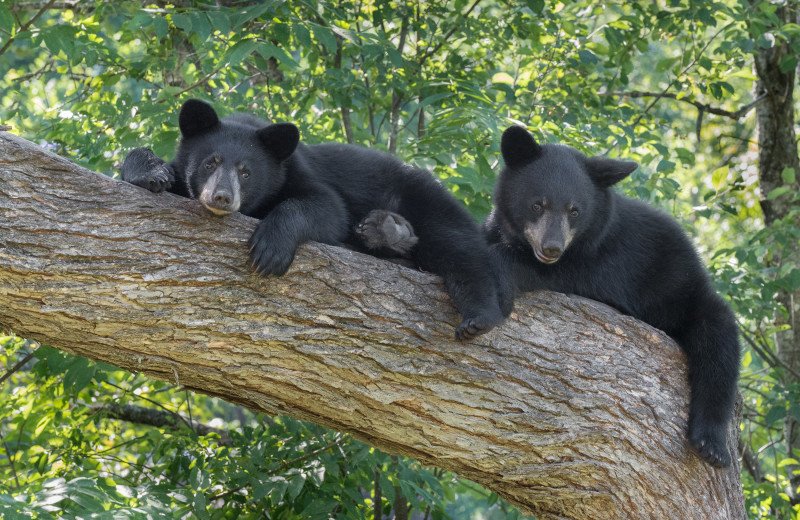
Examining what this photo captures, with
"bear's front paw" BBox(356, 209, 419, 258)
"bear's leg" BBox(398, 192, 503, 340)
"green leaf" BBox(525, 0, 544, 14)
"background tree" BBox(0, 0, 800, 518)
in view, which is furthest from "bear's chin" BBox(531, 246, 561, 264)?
"green leaf" BBox(525, 0, 544, 14)

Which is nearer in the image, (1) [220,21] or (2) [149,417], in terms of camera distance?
(1) [220,21]

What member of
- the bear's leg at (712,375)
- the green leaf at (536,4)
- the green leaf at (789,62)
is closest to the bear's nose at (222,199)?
the bear's leg at (712,375)

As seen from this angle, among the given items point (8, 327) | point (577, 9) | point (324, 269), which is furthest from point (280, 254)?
point (577, 9)

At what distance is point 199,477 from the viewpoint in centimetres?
435

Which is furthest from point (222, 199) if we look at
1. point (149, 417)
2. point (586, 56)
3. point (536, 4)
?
point (586, 56)

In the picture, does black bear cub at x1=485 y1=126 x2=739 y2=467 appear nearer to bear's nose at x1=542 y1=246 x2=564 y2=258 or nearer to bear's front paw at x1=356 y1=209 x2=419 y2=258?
bear's nose at x1=542 y1=246 x2=564 y2=258

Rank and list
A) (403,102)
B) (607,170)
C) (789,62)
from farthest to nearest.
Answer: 1. (403,102)
2. (789,62)
3. (607,170)

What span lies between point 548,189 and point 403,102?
304 cm

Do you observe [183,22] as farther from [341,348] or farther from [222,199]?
[341,348]

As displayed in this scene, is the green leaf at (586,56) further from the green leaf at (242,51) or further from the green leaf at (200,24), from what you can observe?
the green leaf at (200,24)

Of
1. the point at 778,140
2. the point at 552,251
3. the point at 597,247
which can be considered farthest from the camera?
the point at 778,140

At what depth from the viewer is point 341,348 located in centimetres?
337

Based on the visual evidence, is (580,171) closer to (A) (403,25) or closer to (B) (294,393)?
(B) (294,393)

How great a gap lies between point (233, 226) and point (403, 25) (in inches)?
155
